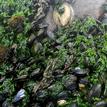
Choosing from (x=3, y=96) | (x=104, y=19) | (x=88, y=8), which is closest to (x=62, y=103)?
(x=3, y=96)

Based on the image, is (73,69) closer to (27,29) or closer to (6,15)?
(27,29)

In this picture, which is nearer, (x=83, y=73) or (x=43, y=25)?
(x=83, y=73)

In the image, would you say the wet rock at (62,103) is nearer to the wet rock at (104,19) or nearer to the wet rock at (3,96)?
the wet rock at (3,96)

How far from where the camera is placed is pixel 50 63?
203 inches

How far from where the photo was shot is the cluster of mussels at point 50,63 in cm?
470

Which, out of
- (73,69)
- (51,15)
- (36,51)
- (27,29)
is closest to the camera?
(73,69)

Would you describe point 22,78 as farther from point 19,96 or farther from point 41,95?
point 41,95

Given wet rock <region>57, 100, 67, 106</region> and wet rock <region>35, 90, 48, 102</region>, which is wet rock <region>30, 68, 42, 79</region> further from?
wet rock <region>57, 100, 67, 106</region>

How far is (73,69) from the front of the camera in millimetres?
4973

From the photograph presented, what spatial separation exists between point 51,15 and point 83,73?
1862mm

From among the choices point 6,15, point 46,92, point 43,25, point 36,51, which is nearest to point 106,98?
point 46,92

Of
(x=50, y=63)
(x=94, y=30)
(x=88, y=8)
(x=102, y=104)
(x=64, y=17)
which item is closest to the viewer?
(x=102, y=104)

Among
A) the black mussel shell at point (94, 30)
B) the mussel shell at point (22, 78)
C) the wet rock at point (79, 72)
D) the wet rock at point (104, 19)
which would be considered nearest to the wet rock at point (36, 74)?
the mussel shell at point (22, 78)

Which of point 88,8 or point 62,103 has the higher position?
point 88,8
